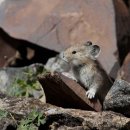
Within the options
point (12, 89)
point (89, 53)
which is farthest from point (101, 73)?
point (12, 89)

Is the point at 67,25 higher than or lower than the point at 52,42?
higher

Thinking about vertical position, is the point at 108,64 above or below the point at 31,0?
below

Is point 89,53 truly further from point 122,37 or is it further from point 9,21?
point 9,21

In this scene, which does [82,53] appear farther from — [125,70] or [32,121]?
[32,121]

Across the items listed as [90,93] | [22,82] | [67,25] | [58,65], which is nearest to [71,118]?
[90,93]

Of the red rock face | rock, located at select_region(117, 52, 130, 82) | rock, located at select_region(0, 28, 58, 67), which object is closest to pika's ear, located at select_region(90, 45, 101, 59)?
rock, located at select_region(117, 52, 130, 82)
